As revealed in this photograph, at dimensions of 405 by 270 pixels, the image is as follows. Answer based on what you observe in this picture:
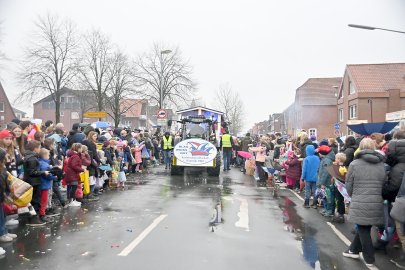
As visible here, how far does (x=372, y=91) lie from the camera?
149ft

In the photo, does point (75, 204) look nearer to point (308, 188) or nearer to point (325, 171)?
point (308, 188)

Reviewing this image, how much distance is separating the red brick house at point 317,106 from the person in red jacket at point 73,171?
49686 mm

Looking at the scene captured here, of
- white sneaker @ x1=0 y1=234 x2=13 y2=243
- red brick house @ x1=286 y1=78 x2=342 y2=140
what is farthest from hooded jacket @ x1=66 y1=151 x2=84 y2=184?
red brick house @ x1=286 y1=78 x2=342 y2=140

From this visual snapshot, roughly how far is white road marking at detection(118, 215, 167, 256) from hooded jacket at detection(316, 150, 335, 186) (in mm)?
3713

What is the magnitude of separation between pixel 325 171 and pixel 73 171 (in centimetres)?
590

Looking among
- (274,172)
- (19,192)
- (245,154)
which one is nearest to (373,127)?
(274,172)

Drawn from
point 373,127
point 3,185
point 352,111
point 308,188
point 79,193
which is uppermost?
point 352,111

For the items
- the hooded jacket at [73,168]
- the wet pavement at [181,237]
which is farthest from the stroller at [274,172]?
the hooded jacket at [73,168]

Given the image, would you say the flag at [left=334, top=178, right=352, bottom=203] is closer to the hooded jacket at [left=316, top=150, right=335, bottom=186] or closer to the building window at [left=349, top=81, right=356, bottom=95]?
the hooded jacket at [left=316, top=150, right=335, bottom=186]

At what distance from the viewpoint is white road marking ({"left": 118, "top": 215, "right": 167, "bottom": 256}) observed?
6.25m

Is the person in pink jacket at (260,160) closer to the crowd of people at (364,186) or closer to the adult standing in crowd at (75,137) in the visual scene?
the crowd of people at (364,186)

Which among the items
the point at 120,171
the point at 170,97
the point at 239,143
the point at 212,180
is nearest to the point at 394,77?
the point at 170,97

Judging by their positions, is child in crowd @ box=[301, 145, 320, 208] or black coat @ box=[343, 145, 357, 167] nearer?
black coat @ box=[343, 145, 357, 167]

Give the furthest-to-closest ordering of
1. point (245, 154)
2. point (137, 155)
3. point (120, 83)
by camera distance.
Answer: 1. point (120, 83)
2. point (137, 155)
3. point (245, 154)
